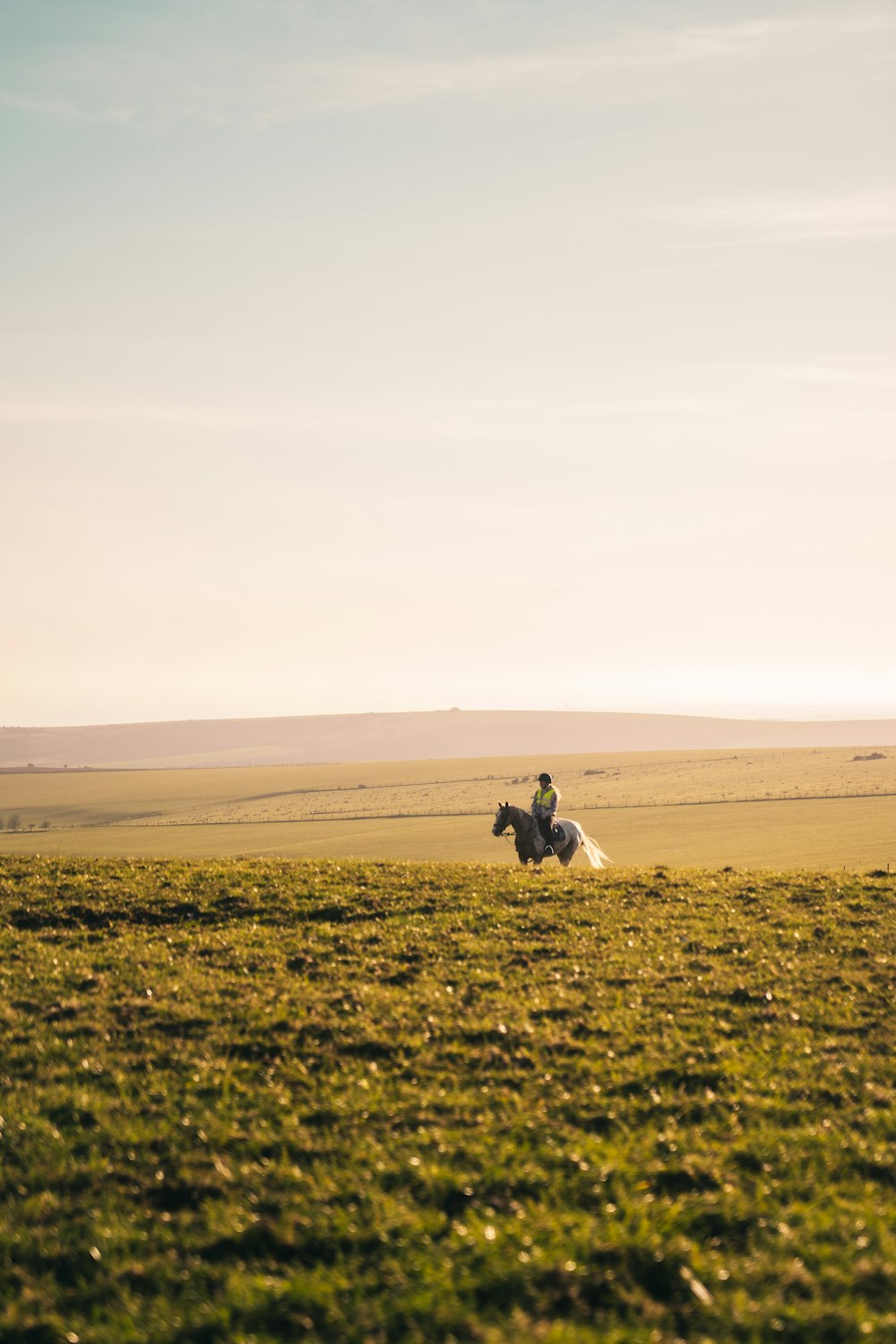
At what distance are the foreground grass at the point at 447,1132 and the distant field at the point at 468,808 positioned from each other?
38.5 m

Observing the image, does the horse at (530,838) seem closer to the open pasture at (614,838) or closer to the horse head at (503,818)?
the horse head at (503,818)

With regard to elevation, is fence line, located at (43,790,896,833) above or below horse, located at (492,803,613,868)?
below

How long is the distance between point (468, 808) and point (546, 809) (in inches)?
3196

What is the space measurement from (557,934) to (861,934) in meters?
6.02

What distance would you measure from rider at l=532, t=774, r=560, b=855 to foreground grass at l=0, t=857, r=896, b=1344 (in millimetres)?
11871

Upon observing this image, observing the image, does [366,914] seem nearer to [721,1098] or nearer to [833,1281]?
[721,1098]

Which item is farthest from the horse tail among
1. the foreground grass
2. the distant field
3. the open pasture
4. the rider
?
the distant field

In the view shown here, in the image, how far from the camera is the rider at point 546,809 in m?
30.5

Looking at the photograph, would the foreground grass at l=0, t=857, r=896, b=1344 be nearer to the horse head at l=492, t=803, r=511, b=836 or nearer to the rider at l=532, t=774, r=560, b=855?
the rider at l=532, t=774, r=560, b=855

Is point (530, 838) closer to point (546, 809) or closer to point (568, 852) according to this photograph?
point (546, 809)

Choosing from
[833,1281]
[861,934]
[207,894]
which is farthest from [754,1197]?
[207,894]

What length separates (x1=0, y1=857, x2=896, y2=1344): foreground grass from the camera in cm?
716

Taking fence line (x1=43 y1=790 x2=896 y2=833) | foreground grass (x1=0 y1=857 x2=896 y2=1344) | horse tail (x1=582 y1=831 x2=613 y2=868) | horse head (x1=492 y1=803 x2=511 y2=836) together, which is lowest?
fence line (x1=43 y1=790 x2=896 y2=833)

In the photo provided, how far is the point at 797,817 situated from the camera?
7975 cm
